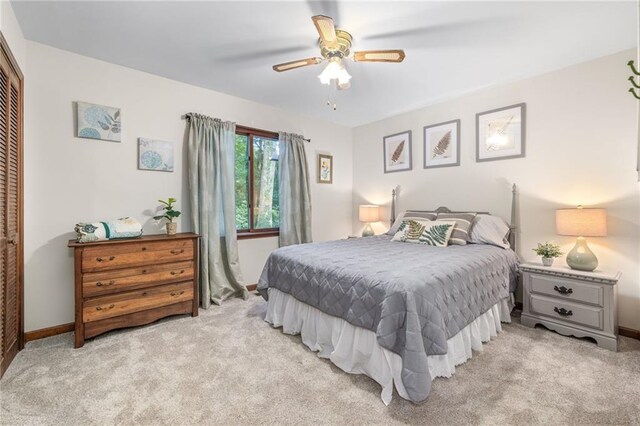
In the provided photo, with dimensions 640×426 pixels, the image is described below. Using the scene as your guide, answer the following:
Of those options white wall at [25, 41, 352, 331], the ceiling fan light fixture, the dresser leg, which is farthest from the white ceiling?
the dresser leg

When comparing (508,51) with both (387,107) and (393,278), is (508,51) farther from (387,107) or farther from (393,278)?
(393,278)

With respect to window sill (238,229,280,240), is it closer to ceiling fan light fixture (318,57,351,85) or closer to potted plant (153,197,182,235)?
potted plant (153,197,182,235)

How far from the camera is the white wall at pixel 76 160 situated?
2.53 m

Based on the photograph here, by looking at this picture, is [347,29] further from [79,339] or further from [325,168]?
[79,339]

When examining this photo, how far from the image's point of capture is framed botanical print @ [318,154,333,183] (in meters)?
4.70

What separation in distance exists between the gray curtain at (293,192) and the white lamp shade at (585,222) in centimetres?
297

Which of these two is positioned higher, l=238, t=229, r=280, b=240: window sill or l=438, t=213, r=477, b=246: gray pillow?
l=438, t=213, r=477, b=246: gray pillow

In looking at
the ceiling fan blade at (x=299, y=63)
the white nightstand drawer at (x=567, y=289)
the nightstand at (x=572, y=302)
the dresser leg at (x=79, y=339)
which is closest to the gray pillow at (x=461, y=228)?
the nightstand at (x=572, y=302)

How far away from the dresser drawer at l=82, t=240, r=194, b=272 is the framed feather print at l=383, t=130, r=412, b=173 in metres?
3.12

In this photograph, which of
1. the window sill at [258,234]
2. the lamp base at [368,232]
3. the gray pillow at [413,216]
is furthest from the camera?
the lamp base at [368,232]

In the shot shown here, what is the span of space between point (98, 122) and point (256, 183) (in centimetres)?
186

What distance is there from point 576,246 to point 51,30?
494 cm

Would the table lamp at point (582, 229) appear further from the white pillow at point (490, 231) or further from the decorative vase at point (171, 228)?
the decorative vase at point (171, 228)

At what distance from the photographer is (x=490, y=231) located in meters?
3.13
